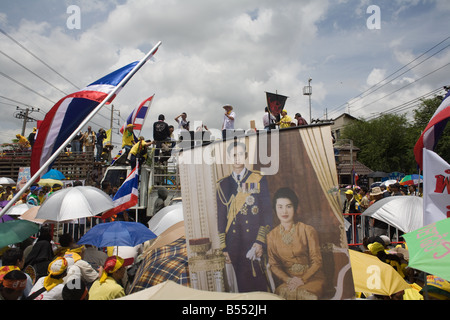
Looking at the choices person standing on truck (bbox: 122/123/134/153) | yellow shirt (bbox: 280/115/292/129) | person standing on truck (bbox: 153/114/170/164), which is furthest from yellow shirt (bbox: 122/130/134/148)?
yellow shirt (bbox: 280/115/292/129)

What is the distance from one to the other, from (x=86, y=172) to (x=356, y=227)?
1359cm

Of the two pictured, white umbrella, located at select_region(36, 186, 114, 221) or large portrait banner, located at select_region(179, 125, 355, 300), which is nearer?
large portrait banner, located at select_region(179, 125, 355, 300)

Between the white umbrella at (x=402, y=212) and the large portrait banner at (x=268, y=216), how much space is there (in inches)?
161

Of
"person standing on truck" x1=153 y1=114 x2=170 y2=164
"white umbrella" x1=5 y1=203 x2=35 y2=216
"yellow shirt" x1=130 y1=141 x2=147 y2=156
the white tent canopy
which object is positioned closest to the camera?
the white tent canopy

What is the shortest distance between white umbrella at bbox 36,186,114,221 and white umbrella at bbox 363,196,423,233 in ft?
17.7

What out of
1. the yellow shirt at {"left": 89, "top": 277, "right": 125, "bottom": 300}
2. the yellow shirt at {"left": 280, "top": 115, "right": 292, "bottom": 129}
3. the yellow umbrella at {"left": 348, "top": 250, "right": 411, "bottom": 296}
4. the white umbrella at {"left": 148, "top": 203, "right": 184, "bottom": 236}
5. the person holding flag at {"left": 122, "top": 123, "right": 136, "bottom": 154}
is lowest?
the yellow shirt at {"left": 89, "top": 277, "right": 125, "bottom": 300}

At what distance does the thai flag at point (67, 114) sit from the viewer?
4.38 m

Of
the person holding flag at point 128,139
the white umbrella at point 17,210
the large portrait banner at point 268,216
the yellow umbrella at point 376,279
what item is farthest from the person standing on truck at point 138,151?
the yellow umbrella at point 376,279

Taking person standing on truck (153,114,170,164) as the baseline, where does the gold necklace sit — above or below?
below

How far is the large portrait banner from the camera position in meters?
2.78

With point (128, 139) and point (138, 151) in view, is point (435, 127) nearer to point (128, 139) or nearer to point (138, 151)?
point (138, 151)

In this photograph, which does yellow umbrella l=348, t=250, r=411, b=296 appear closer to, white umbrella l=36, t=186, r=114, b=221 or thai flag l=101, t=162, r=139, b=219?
white umbrella l=36, t=186, r=114, b=221

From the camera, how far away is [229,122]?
1138 centimetres
